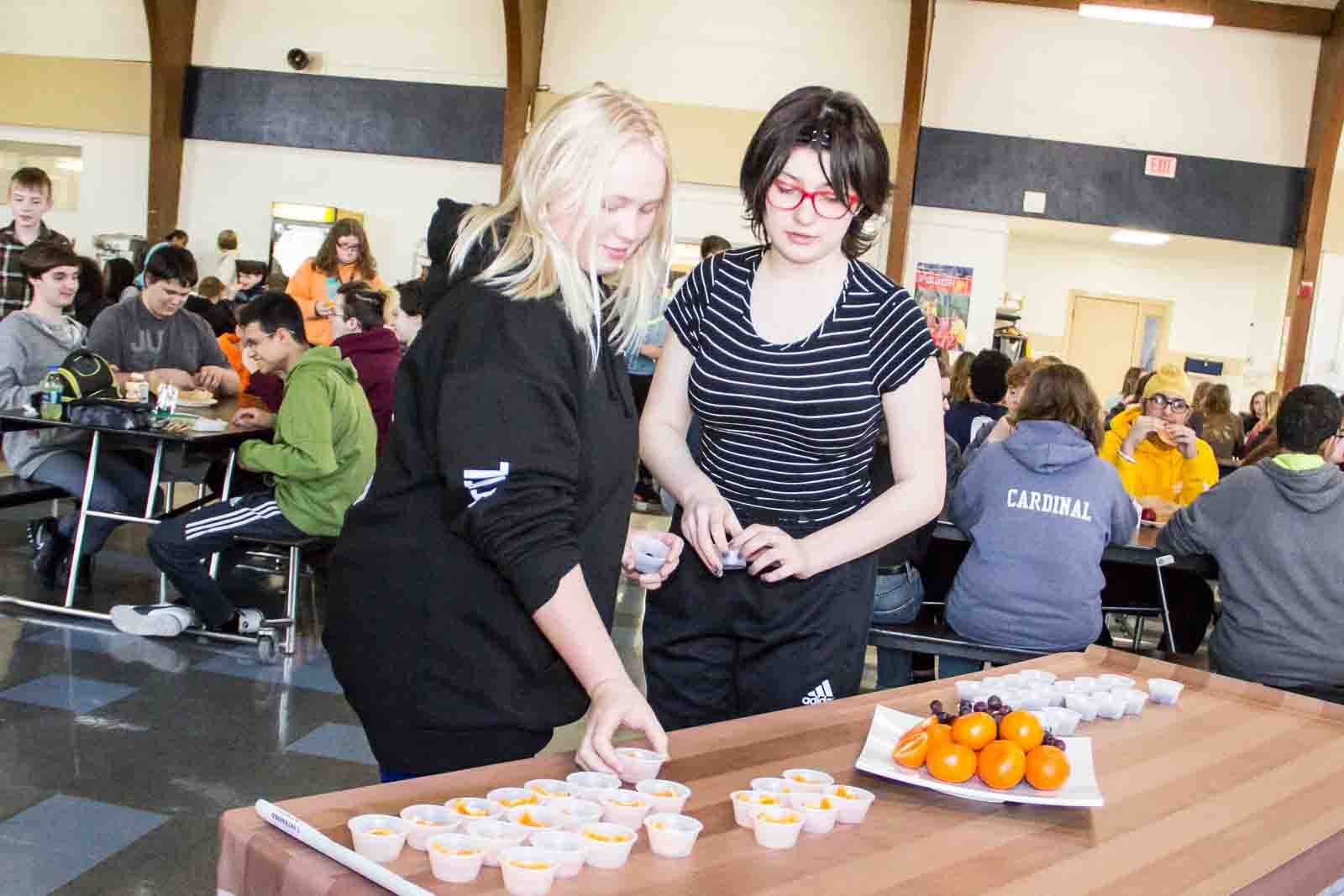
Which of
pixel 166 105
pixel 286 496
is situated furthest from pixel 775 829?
pixel 166 105

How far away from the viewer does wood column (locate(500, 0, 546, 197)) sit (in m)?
11.9

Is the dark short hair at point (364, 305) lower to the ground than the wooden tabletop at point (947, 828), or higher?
higher

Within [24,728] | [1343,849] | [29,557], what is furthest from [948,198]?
[1343,849]

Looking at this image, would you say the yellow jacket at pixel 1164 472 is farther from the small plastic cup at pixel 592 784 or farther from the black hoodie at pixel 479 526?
the small plastic cup at pixel 592 784

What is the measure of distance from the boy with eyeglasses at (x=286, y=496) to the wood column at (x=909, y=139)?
7.61m

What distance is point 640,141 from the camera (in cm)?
152

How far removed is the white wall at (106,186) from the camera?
12945 mm

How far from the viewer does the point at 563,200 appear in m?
1.53

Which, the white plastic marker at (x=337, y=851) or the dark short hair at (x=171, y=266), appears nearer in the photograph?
the white plastic marker at (x=337, y=851)

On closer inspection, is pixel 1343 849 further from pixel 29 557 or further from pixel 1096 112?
pixel 1096 112

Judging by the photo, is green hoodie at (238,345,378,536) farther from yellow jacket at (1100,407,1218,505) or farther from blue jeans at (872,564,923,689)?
yellow jacket at (1100,407,1218,505)

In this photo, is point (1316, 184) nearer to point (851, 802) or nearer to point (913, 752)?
point (913, 752)

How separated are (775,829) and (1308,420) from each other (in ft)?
9.65

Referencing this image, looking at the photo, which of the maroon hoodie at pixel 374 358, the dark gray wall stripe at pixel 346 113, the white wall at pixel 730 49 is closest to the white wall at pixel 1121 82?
the white wall at pixel 730 49
